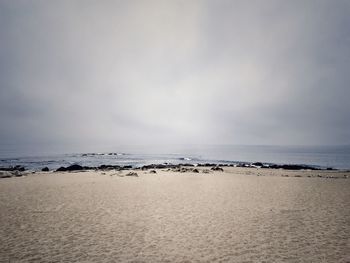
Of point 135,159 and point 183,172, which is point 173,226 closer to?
point 183,172

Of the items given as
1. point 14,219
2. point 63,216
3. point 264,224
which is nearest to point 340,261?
point 264,224

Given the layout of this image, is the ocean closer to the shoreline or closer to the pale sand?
the shoreline

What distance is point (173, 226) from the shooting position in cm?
1207

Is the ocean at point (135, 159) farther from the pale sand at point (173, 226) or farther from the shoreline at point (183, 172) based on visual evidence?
the pale sand at point (173, 226)

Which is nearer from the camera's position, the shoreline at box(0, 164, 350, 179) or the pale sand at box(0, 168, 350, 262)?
the pale sand at box(0, 168, 350, 262)

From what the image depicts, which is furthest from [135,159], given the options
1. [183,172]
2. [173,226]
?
[173,226]

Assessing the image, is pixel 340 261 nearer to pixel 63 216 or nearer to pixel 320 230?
pixel 320 230

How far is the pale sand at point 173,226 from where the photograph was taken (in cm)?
879

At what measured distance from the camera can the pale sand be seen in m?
8.79

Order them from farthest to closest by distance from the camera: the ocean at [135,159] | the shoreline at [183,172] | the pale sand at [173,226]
Result: 1. the ocean at [135,159]
2. the shoreline at [183,172]
3. the pale sand at [173,226]

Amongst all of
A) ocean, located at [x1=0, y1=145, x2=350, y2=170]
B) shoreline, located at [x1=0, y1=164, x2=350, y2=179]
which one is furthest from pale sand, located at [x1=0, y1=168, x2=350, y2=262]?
ocean, located at [x1=0, y1=145, x2=350, y2=170]

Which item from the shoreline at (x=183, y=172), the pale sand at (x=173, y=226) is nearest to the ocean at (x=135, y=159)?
the shoreline at (x=183, y=172)

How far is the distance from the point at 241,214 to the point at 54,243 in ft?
31.9

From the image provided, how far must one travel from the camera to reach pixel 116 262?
811 cm
